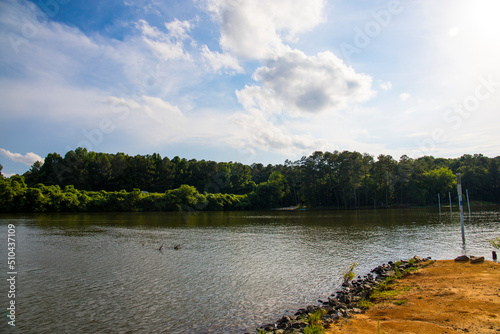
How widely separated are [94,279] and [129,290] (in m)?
3.52

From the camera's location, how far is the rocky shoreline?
1045 cm

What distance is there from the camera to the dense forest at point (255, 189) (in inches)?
3713

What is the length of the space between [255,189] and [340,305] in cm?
12008

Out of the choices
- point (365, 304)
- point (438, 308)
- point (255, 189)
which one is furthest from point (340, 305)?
point (255, 189)

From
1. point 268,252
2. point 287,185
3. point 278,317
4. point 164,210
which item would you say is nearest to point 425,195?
point 287,185

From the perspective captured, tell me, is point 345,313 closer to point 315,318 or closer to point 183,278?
point 315,318

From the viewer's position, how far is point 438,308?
1055 cm

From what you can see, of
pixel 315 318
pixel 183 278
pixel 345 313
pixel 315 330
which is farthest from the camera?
pixel 183 278

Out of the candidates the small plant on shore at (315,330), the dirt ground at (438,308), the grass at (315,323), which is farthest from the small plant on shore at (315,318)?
the small plant on shore at (315,330)

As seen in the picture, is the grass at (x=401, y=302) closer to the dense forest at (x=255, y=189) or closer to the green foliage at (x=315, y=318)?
the green foliage at (x=315, y=318)

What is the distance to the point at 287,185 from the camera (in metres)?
135

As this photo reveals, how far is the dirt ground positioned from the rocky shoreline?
0.67 m

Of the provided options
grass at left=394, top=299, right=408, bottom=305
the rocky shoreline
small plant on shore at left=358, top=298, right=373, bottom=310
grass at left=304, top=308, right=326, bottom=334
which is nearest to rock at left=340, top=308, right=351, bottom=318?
the rocky shoreline

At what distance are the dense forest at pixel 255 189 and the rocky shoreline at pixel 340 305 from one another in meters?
92.4
